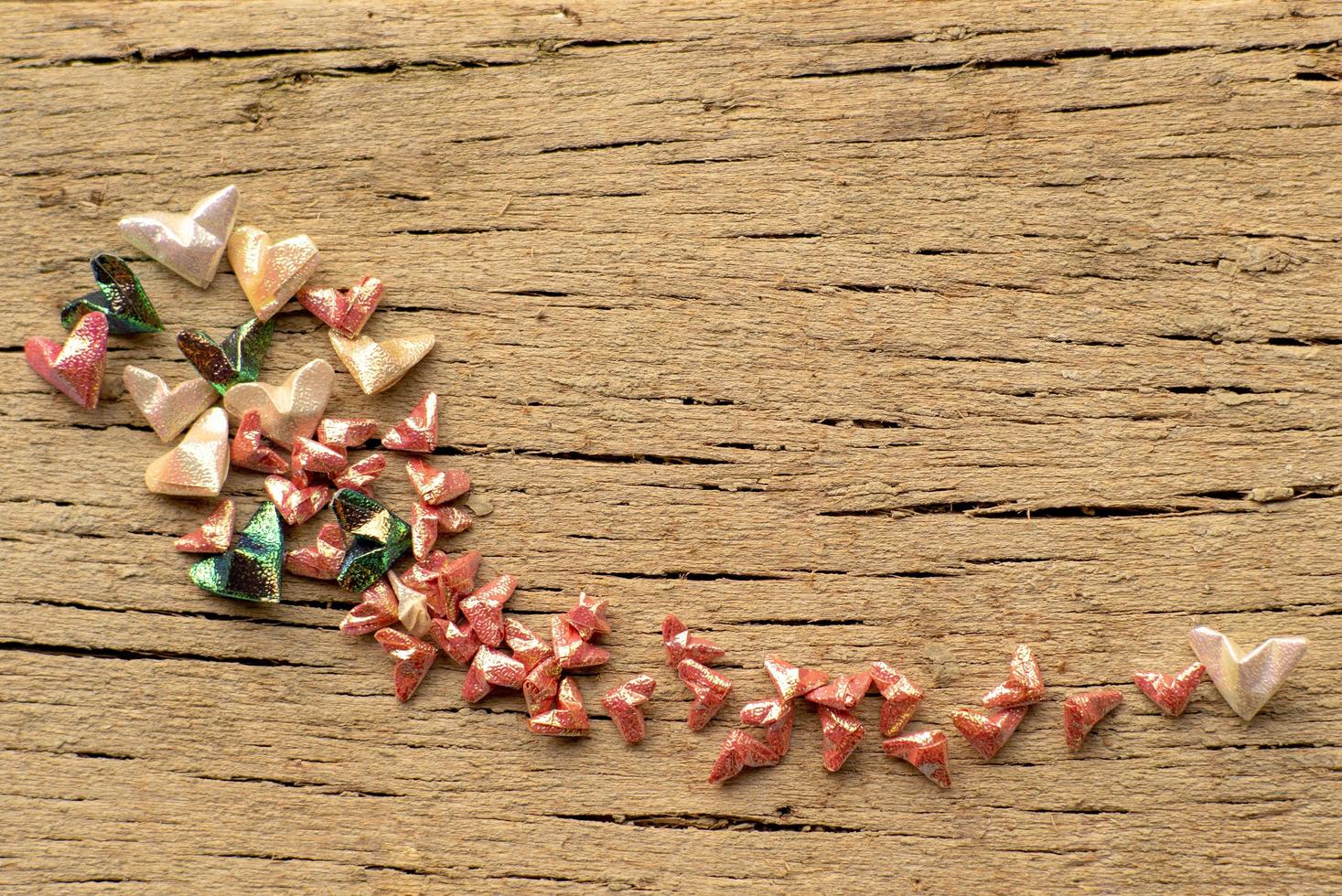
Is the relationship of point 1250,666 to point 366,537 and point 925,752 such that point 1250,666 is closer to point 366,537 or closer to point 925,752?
point 925,752

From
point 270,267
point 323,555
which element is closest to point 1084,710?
point 323,555

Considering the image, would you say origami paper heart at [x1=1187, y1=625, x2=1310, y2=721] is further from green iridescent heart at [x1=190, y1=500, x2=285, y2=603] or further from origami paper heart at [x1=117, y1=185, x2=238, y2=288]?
origami paper heart at [x1=117, y1=185, x2=238, y2=288]

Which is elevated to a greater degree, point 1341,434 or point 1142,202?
point 1142,202

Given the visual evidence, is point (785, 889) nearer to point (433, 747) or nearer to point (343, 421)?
point (433, 747)

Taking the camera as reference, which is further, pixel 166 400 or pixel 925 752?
pixel 166 400

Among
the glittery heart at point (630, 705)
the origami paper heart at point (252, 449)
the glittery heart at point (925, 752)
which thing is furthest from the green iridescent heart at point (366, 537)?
the glittery heart at point (925, 752)

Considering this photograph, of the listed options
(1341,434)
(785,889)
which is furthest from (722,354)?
(1341,434)
